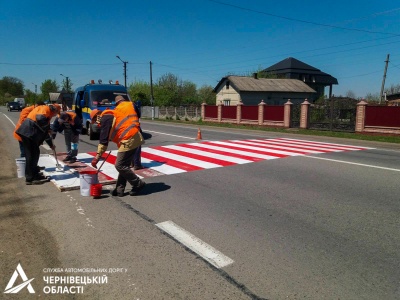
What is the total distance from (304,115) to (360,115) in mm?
4227

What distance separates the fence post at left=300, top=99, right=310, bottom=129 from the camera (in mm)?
23172

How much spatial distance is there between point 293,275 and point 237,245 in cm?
79

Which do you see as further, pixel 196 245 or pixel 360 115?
pixel 360 115

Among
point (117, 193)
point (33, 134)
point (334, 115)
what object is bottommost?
point (117, 193)

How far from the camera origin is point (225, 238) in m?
3.94

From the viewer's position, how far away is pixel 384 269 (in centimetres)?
324

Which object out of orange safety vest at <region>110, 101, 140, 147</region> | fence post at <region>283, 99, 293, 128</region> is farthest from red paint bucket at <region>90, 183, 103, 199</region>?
fence post at <region>283, 99, 293, 128</region>

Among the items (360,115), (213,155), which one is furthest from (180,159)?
(360,115)

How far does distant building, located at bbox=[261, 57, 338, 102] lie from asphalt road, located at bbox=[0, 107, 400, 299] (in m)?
64.7

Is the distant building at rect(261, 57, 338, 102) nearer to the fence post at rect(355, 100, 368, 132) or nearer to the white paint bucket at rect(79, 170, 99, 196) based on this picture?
the fence post at rect(355, 100, 368, 132)

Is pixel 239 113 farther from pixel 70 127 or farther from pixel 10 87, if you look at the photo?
pixel 10 87

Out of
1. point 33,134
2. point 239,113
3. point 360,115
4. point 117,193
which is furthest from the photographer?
point 239,113

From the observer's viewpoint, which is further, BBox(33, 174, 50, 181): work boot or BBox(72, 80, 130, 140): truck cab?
BBox(72, 80, 130, 140): truck cab

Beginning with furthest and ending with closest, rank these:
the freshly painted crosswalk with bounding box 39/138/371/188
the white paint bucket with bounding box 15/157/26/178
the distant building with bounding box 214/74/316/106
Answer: the distant building with bounding box 214/74/316/106 < the freshly painted crosswalk with bounding box 39/138/371/188 < the white paint bucket with bounding box 15/157/26/178
